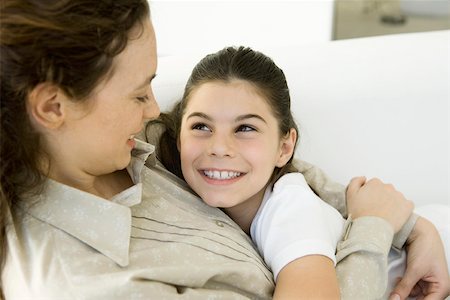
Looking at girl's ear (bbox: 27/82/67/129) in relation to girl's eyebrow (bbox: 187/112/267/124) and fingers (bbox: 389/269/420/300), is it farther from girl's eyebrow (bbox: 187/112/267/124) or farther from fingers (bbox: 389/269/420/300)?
fingers (bbox: 389/269/420/300)

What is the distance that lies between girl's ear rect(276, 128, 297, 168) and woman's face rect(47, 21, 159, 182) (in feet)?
1.34

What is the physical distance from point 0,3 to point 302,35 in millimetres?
1827

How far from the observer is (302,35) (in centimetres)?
259

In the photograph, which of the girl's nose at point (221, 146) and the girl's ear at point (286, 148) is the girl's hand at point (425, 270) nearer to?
the girl's ear at point (286, 148)

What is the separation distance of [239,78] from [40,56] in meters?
0.52

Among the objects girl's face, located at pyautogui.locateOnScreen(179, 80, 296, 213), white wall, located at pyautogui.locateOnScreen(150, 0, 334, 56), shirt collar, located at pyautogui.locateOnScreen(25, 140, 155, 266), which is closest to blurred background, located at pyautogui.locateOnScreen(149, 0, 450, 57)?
white wall, located at pyautogui.locateOnScreen(150, 0, 334, 56)

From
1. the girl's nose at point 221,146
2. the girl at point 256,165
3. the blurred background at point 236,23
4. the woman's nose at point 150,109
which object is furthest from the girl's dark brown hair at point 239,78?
the blurred background at point 236,23

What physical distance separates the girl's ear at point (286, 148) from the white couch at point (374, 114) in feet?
1.21

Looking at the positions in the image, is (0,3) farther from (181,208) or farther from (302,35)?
(302,35)

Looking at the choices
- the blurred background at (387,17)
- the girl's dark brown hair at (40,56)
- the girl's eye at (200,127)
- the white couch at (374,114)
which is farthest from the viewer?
the blurred background at (387,17)

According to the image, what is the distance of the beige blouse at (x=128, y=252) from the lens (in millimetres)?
950

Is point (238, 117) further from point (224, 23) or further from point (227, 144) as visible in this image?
point (224, 23)

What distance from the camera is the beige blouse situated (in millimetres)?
950

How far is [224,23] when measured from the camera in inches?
100
